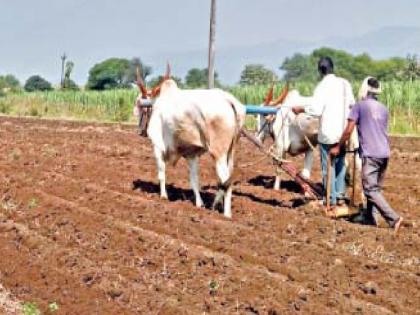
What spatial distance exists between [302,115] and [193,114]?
249 cm

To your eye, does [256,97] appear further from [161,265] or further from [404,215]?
[161,265]

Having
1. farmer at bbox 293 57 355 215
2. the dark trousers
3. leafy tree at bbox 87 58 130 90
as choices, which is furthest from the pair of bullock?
leafy tree at bbox 87 58 130 90

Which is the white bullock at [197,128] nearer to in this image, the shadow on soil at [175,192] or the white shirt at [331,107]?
the shadow on soil at [175,192]

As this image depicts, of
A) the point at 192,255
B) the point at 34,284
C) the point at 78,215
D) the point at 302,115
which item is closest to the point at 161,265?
the point at 192,255

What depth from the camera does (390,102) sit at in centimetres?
2755

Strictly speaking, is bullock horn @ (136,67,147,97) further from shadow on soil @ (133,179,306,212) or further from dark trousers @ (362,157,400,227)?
dark trousers @ (362,157,400,227)

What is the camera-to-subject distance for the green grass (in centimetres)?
2691

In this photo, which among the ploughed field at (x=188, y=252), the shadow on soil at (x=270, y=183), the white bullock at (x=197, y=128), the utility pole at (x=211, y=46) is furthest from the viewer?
the utility pole at (x=211, y=46)

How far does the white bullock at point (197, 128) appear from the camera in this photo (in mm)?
9742

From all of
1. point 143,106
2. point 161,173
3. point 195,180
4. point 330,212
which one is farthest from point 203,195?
point 330,212

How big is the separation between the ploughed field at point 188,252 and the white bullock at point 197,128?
492 mm

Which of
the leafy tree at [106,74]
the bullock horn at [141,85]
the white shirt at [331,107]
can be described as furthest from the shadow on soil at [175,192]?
the leafy tree at [106,74]

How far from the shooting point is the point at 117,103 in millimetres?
38562

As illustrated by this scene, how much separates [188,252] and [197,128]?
2.59 m
